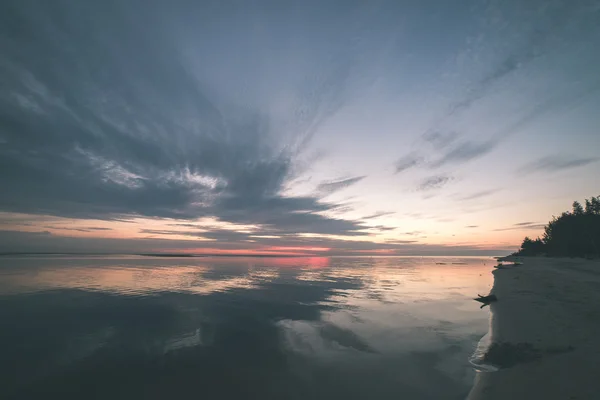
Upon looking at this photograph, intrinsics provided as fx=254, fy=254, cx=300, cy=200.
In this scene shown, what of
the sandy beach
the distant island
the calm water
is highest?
the distant island

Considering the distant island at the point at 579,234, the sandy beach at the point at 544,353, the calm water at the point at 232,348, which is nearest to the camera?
the sandy beach at the point at 544,353

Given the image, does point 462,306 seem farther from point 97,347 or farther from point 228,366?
point 97,347

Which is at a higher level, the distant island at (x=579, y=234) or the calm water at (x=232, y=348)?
the distant island at (x=579, y=234)

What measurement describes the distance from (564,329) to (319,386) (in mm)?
15795

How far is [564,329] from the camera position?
1538 cm

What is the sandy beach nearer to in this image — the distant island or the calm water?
the calm water

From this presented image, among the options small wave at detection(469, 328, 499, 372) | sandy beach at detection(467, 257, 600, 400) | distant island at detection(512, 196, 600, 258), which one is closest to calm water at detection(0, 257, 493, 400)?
small wave at detection(469, 328, 499, 372)

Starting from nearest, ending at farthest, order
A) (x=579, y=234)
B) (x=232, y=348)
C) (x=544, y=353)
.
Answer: (x=544, y=353)
(x=232, y=348)
(x=579, y=234)

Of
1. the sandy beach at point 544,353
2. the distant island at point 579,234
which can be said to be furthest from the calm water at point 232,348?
the distant island at point 579,234

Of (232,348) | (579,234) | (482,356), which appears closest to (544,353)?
(482,356)

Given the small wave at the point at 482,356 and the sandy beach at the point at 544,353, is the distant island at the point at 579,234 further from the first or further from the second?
the small wave at the point at 482,356

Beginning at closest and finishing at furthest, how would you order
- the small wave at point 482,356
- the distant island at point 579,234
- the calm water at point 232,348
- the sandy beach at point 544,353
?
the sandy beach at point 544,353, the calm water at point 232,348, the small wave at point 482,356, the distant island at point 579,234

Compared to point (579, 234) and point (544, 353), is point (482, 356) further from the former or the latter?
point (579, 234)

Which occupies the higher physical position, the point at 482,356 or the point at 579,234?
the point at 579,234
